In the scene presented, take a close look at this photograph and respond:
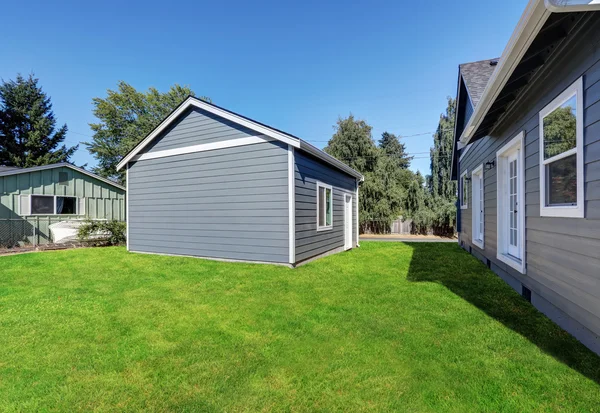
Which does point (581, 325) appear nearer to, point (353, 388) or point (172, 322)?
point (353, 388)

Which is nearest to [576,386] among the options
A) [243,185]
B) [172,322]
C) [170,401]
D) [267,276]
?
[170,401]

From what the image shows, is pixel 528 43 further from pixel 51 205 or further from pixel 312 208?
pixel 51 205

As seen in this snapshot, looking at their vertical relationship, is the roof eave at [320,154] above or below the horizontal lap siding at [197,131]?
below

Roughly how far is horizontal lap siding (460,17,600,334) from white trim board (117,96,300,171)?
4.04 m

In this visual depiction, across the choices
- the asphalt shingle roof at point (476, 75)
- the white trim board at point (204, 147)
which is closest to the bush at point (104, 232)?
the white trim board at point (204, 147)

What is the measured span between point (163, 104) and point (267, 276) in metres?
27.7

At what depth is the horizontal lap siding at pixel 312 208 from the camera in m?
6.62

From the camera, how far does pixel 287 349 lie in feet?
8.43

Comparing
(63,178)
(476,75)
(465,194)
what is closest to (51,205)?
(63,178)

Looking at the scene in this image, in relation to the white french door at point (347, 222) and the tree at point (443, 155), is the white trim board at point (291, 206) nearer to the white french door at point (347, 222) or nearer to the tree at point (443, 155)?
the white french door at point (347, 222)

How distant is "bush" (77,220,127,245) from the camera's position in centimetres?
1027

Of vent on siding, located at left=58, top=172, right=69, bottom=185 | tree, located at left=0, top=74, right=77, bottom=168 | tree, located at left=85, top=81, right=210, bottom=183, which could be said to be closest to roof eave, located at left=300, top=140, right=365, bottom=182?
vent on siding, located at left=58, top=172, right=69, bottom=185

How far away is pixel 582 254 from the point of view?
2.61 meters

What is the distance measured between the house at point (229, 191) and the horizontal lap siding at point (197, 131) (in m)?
0.03
